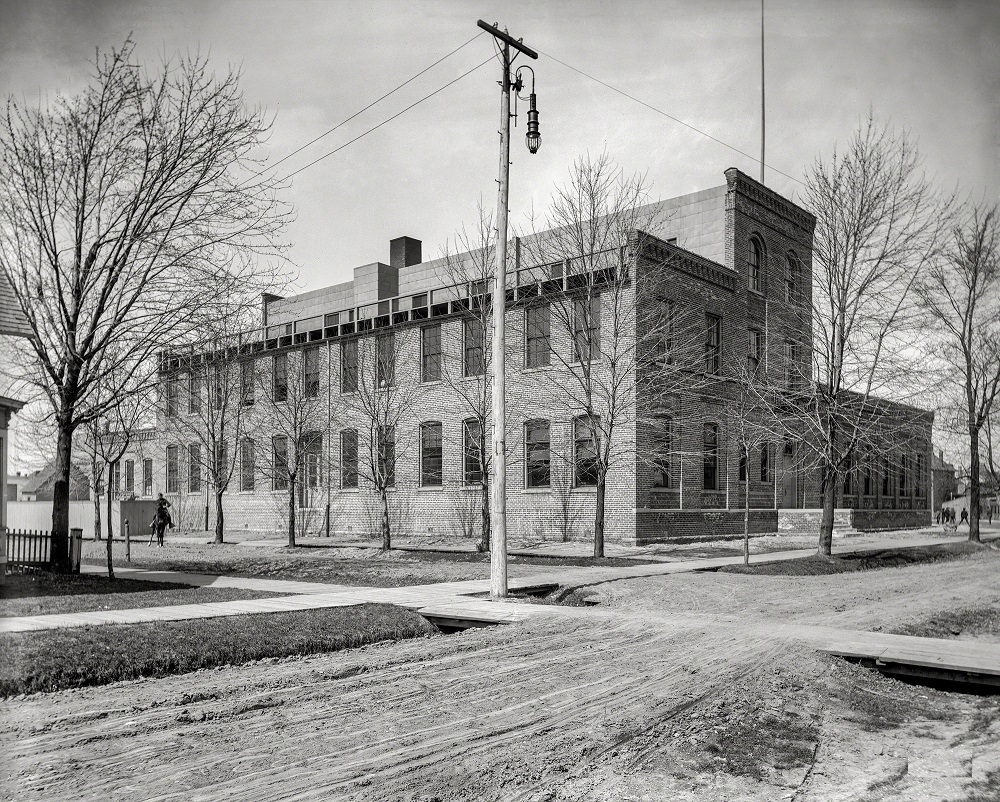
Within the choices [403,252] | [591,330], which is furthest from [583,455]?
[403,252]

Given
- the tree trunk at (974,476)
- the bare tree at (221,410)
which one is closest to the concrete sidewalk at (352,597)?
the bare tree at (221,410)

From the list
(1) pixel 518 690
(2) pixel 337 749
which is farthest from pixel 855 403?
(2) pixel 337 749

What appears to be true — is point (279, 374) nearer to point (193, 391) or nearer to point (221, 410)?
point (221, 410)

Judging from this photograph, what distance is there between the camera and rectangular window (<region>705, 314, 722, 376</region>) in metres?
30.5

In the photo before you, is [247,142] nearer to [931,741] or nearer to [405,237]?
[931,741]

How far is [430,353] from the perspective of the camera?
33.2 meters

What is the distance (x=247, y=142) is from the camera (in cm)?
1627

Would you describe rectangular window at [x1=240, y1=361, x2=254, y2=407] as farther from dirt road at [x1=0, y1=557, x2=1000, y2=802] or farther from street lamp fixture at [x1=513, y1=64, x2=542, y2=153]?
dirt road at [x1=0, y1=557, x2=1000, y2=802]

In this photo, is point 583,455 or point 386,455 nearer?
point 386,455

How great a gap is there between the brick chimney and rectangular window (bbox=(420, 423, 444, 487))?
50.6 ft

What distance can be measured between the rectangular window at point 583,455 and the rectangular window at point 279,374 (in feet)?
46.8

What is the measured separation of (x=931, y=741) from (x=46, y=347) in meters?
16.3

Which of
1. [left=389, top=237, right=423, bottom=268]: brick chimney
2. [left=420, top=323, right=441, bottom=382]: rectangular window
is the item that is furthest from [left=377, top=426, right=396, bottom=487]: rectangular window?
[left=389, top=237, right=423, bottom=268]: brick chimney

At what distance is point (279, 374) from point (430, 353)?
9.46m
